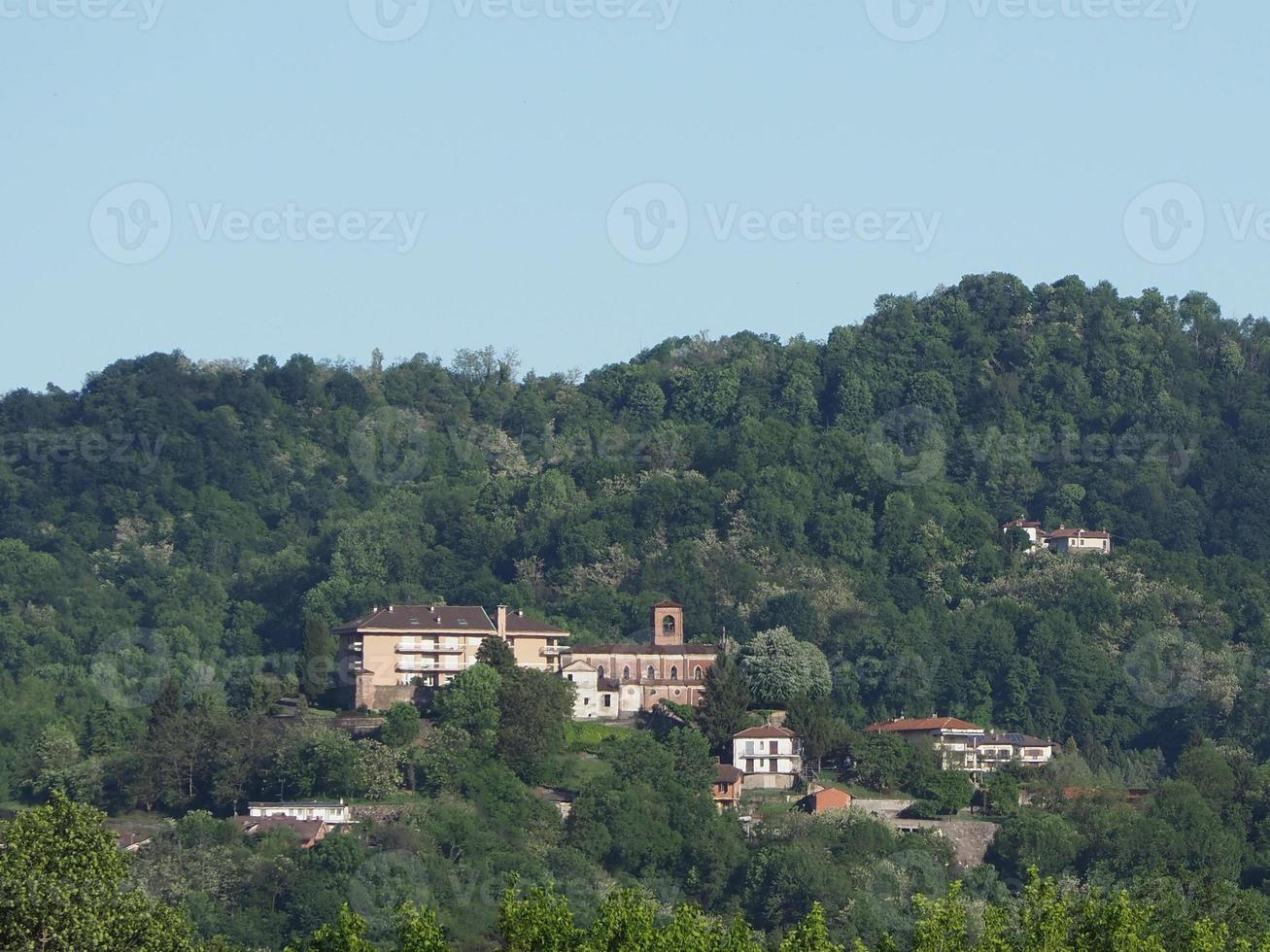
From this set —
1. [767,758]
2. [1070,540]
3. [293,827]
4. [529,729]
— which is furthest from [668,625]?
[1070,540]

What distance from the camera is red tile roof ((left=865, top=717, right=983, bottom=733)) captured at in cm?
8311

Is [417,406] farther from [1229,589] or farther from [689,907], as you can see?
[689,907]

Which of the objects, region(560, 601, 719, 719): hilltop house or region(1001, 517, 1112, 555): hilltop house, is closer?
region(560, 601, 719, 719): hilltop house

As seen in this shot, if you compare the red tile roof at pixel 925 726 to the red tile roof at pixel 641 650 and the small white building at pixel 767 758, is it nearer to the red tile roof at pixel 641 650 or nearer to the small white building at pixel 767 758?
the small white building at pixel 767 758

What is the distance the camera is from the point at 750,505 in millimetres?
109312

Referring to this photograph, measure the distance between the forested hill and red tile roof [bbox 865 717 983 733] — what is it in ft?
14.1

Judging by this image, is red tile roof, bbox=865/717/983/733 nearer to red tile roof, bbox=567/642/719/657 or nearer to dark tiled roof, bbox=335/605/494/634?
red tile roof, bbox=567/642/719/657

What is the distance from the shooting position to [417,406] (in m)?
135

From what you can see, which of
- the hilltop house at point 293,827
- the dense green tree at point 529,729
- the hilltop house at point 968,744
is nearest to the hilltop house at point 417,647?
→ the dense green tree at point 529,729

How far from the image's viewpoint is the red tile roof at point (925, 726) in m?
83.1

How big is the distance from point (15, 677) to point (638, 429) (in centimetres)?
3850

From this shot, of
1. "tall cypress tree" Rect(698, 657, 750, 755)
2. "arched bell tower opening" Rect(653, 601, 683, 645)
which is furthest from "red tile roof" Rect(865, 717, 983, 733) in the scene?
"arched bell tower opening" Rect(653, 601, 683, 645)

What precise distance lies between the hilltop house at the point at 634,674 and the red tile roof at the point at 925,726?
5808 mm

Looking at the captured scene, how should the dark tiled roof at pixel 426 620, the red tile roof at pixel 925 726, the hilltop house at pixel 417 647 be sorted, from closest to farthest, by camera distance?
the hilltop house at pixel 417 647 → the dark tiled roof at pixel 426 620 → the red tile roof at pixel 925 726
